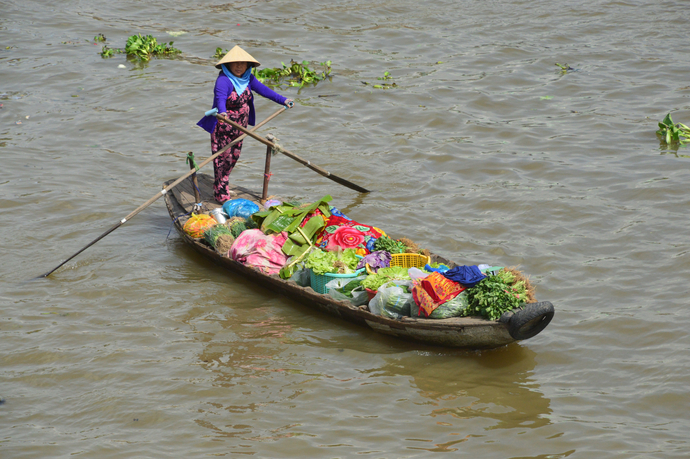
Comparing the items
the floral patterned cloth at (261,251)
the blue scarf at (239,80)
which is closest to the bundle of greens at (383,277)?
the floral patterned cloth at (261,251)

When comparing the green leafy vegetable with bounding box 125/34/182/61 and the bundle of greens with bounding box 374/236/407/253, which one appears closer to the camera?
the bundle of greens with bounding box 374/236/407/253

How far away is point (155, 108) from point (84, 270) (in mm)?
4947

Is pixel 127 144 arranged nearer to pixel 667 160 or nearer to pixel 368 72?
pixel 368 72

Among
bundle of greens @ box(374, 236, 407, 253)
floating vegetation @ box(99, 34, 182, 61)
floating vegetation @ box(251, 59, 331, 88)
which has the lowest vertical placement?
bundle of greens @ box(374, 236, 407, 253)

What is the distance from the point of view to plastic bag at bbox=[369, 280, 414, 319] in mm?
5109

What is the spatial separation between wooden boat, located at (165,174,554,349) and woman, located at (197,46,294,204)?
110cm

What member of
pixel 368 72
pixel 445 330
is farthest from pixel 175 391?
pixel 368 72

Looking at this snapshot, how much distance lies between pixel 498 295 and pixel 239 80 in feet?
12.7

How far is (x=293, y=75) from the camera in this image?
11945 millimetres

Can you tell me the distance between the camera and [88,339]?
548 centimetres

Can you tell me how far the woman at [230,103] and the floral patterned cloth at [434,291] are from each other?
3.23 m

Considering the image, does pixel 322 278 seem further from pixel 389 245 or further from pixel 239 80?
pixel 239 80

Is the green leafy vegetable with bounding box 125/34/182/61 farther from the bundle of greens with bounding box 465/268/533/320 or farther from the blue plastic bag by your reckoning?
the bundle of greens with bounding box 465/268/533/320

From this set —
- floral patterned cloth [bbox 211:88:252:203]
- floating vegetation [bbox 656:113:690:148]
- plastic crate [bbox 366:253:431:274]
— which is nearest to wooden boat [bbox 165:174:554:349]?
plastic crate [bbox 366:253:431:274]
